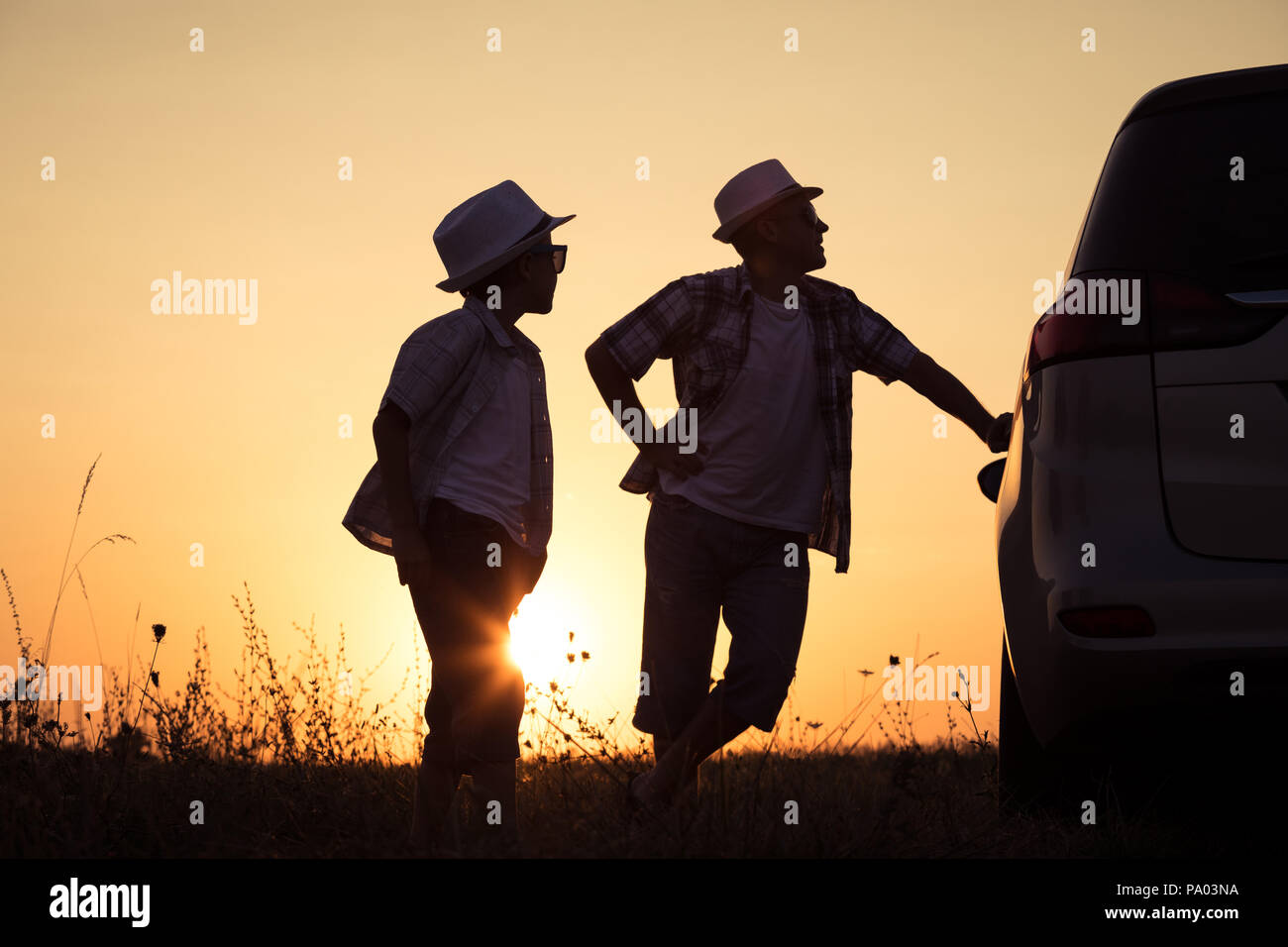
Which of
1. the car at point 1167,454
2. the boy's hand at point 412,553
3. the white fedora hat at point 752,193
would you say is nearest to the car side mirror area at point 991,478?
the car at point 1167,454

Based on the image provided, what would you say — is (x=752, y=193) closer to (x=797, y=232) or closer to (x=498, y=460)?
(x=797, y=232)

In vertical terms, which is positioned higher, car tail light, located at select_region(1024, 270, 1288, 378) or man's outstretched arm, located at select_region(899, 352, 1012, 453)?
man's outstretched arm, located at select_region(899, 352, 1012, 453)

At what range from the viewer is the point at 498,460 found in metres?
3.93

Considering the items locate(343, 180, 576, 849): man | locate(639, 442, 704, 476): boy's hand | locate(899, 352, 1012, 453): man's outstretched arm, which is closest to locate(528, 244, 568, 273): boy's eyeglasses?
locate(343, 180, 576, 849): man

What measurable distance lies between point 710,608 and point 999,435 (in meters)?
1.17

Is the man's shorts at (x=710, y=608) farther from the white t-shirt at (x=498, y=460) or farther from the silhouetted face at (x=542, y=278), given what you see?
the silhouetted face at (x=542, y=278)

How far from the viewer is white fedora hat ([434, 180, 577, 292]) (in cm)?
403

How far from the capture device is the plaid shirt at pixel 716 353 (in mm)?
4500

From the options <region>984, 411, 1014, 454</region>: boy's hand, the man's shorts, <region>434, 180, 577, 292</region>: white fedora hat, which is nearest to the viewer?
<region>434, 180, 577, 292</region>: white fedora hat

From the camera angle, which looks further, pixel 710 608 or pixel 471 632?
pixel 710 608

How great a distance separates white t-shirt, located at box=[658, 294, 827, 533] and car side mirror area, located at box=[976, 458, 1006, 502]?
562 mm

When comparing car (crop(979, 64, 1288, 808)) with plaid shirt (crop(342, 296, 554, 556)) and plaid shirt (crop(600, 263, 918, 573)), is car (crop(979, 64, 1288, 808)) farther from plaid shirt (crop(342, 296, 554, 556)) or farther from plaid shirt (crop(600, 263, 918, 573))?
plaid shirt (crop(342, 296, 554, 556))

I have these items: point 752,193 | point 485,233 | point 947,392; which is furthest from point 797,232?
point 485,233
